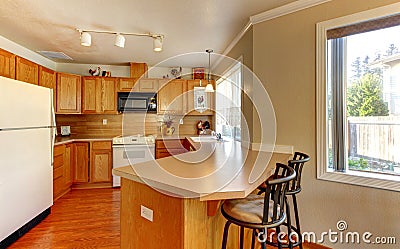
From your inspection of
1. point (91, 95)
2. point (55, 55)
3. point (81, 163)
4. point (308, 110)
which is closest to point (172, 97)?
point (91, 95)

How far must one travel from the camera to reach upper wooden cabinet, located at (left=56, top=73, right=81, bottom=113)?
4.15 metres

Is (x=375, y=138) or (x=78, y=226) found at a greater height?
(x=375, y=138)

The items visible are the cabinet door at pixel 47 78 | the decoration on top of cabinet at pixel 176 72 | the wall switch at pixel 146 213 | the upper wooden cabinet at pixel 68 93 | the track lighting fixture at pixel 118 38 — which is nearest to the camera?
the wall switch at pixel 146 213

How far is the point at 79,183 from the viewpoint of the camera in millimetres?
4230

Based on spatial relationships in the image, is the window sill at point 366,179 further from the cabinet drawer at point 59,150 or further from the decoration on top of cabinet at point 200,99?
the cabinet drawer at point 59,150

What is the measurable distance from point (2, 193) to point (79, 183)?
2121mm

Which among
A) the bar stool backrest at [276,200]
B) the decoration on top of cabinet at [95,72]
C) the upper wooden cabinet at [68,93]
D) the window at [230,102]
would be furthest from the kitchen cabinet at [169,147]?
the bar stool backrest at [276,200]

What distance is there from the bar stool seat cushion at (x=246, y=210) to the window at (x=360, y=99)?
3.53 ft

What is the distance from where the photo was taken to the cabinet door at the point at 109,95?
4602 mm

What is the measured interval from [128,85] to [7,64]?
2.11 meters

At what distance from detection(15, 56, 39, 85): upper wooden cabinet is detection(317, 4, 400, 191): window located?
3.46 metres

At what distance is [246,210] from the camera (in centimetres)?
133

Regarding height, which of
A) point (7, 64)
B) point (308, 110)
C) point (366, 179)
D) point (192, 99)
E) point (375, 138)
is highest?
point (7, 64)

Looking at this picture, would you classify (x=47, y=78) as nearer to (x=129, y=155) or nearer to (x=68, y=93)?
(x=68, y=93)
